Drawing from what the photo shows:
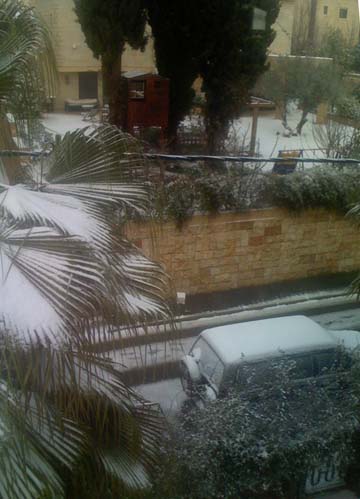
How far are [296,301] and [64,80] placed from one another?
1196mm

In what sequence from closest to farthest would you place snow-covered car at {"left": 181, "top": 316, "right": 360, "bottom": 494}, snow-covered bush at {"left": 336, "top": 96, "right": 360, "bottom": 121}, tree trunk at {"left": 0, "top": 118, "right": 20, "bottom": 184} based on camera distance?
tree trunk at {"left": 0, "top": 118, "right": 20, "bottom": 184}, snow-covered car at {"left": 181, "top": 316, "right": 360, "bottom": 494}, snow-covered bush at {"left": 336, "top": 96, "right": 360, "bottom": 121}

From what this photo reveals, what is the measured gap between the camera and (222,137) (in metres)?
1.80

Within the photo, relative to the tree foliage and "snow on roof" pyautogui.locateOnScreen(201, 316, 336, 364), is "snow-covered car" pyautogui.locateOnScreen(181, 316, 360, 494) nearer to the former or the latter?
"snow on roof" pyautogui.locateOnScreen(201, 316, 336, 364)

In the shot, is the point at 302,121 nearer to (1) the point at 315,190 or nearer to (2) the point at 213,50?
(1) the point at 315,190

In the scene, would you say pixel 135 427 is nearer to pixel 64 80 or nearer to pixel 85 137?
pixel 85 137

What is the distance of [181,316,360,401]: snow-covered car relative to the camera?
1841mm

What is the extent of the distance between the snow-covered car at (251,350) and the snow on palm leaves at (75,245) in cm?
51

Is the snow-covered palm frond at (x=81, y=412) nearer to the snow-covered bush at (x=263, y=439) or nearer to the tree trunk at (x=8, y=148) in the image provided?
the snow-covered bush at (x=263, y=439)

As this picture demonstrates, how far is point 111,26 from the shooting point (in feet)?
5.04

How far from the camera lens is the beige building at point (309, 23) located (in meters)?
1.74

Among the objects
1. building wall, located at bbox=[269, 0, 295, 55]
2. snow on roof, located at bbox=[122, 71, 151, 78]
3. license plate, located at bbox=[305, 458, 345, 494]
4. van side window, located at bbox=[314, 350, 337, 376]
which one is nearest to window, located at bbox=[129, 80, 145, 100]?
snow on roof, located at bbox=[122, 71, 151, 78]

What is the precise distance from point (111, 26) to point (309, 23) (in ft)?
2.23

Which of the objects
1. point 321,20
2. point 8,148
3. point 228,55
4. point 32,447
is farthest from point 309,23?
point 32,447

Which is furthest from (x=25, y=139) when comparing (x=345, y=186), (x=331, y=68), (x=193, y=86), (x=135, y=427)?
(x=345, y=186)
